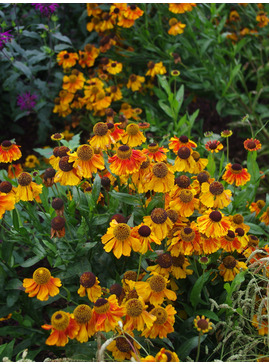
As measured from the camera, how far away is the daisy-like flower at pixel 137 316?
1121mm

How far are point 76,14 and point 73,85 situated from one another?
3.11 ft

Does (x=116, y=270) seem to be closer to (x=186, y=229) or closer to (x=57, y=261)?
(x=57, y=261)

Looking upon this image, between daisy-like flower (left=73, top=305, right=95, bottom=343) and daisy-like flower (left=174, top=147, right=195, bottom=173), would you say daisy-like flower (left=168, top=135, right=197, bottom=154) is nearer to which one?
daisy-like flower (left=174, top=147, right=195, bottom=173)

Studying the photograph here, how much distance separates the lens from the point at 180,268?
1417 mm

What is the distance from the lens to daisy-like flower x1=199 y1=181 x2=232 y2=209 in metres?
1.35

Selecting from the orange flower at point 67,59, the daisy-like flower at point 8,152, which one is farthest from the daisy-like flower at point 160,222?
the orange flower at point 67,59

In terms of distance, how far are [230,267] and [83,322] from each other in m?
0.54

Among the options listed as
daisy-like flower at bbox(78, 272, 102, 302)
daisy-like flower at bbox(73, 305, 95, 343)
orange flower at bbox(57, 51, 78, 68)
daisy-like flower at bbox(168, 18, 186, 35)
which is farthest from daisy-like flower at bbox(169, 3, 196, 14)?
daisy-like flower at bbox(73, 305, 95, 343)

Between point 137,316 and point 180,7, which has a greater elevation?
point 180,7

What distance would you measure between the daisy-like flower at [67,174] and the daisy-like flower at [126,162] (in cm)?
12

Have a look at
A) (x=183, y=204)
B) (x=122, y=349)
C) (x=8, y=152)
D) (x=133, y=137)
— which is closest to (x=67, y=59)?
(x=8, y=152)

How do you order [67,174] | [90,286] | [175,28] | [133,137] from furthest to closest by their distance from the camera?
[175,28], [133,137], [67,174], [90,286]

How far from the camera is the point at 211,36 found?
2680mm

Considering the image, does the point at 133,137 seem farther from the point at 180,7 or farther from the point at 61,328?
the point at 180,7
